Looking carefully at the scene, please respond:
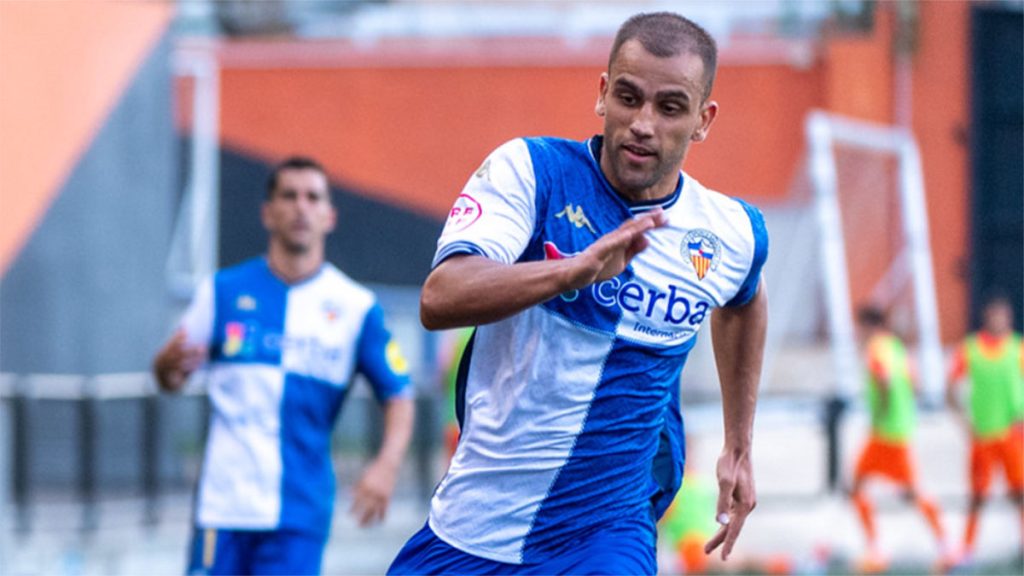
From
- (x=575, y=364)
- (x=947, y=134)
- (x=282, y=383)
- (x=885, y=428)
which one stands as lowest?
(x=885, y=428)

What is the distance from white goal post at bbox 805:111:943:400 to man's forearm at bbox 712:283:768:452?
50.8ft

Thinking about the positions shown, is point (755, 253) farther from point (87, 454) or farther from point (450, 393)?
point (450, 393)

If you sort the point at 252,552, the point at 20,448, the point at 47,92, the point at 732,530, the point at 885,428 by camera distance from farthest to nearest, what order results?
the point at 47,92, the point at 885,428, the point at 20,448, the point at 252,552, the point at 732,530

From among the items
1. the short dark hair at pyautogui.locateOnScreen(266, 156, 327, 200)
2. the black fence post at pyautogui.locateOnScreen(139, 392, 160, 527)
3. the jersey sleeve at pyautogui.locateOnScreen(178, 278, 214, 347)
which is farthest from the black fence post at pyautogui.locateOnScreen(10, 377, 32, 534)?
the short dark hair at pyautogui.locateOnScreen(266, 156, 327, 200)

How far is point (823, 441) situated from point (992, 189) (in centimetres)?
1077

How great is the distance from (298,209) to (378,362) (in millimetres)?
703

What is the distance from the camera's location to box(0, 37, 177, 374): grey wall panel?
46.4 feet

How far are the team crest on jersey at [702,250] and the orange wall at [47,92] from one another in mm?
10109

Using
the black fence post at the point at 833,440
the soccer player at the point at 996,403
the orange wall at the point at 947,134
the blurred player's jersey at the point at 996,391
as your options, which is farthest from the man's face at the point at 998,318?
the orange wall at the point at 947,134

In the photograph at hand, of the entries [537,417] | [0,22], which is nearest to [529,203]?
[537,417]

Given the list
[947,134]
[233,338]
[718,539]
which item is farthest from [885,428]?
[947,134]

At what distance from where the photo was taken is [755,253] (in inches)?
179

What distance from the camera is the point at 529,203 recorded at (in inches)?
161

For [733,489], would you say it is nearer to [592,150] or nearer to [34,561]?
[592,150]
